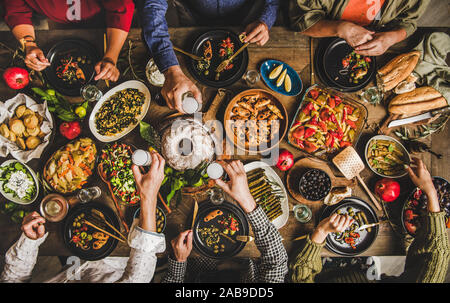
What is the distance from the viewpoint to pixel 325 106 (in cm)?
175

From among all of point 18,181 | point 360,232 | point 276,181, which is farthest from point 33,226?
point 360,232

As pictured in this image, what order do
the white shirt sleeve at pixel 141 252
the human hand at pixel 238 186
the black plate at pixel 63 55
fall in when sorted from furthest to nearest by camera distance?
the black plate at pixel 63 55 → the human hand at pixel 238 186 → the white shirt sleeve at pixel 141 252

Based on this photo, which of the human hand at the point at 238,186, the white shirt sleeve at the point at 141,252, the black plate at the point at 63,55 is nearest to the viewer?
the white shirt sleeve at the point at 141,252

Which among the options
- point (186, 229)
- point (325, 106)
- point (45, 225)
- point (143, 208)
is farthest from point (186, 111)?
point (45, 225)

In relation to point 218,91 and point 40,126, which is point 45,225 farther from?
point 218,91

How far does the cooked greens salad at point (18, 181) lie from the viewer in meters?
1.67

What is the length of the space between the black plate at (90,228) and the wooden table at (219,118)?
0.06 meters

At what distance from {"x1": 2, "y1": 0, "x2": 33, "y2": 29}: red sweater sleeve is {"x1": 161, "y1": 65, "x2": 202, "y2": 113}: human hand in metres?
1.22

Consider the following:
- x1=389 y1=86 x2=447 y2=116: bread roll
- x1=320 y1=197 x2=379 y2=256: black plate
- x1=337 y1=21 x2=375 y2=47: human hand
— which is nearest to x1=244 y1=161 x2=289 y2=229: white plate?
x1=320 y1=197 x2=379 y2=256: black plate

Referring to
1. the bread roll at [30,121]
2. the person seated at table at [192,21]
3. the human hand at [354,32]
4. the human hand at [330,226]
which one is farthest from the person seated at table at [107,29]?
the human hand at [330,226]

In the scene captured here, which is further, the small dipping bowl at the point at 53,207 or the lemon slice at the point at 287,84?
the lemon slice at the point at 287,84

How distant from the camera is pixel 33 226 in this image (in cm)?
165

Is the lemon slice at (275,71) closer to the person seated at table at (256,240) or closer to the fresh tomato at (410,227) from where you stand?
the person seated at table at (256,240)
